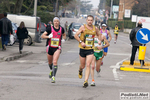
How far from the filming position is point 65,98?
688 cm

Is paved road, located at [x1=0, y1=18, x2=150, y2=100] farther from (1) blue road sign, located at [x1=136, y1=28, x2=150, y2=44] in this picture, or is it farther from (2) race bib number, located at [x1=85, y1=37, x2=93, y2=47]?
(1) blue road sign, located at [x1=136, y1=28, x2=150, y2=44]

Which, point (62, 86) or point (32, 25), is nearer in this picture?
point (62, 86)

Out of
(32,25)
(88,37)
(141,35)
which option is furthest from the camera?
(32,25)

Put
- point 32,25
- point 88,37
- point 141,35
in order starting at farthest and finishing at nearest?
point 32,25, point 141,35, point 88,37

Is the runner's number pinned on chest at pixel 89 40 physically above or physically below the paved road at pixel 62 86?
above

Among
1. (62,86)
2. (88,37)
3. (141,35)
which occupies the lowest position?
(62,86)

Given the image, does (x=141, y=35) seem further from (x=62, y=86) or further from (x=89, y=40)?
(x=62, y=86)

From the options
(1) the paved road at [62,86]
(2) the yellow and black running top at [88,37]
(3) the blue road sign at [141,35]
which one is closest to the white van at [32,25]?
(3) the blue road sign at [141,35]

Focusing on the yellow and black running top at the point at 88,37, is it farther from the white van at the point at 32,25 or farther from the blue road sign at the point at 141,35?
the white van at the point at 32,25

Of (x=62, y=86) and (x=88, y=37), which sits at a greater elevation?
(x=88, y=37)

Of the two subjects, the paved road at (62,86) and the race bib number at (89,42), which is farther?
the race bib number at (89,42)

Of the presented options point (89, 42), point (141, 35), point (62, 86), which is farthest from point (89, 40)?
point (141, 35)

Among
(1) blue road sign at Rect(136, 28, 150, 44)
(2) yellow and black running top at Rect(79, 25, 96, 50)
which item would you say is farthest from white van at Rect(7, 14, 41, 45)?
(2) yellow and black running top at Rect(79, 25, 96, 50)

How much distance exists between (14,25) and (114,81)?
1427 centimetres
